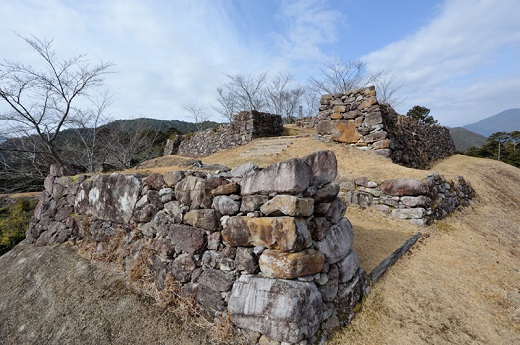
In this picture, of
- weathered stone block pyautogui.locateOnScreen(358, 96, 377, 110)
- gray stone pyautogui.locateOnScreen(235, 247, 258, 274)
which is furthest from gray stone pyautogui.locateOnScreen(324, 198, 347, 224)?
weathered stone block pyautogui.locateOnScreen(358, 96, 377, 110)

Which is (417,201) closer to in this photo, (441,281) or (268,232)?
(441,281)

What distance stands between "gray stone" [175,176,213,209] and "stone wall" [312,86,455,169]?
6.76 m

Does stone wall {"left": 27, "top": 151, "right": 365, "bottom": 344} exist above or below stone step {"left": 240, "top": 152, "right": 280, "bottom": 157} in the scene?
below

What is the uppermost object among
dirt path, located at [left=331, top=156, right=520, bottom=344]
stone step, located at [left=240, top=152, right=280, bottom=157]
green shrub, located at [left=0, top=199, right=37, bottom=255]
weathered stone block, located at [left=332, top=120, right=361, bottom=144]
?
weathered stone block, located at [left=332, top=120, right=361, bottom=144]

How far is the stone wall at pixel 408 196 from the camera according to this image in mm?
4523

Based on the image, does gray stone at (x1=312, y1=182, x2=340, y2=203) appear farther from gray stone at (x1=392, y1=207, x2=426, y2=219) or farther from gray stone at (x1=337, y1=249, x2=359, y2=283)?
gray stone at (x1=392, y1=207, x2=426, y2=219)

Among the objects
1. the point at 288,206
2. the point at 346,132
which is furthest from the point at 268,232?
the point at 346,132

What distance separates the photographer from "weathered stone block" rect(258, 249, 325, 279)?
1971 mm

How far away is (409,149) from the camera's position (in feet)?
29.5

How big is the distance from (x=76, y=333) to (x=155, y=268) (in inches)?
38.5

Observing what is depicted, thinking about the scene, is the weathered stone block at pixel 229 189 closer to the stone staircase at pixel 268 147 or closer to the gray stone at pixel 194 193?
the gray stone at pixel 194 193

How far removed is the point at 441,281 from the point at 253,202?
2815 mm

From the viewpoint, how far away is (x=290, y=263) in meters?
1.96

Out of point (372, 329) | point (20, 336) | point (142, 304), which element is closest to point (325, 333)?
point (372, 329)
